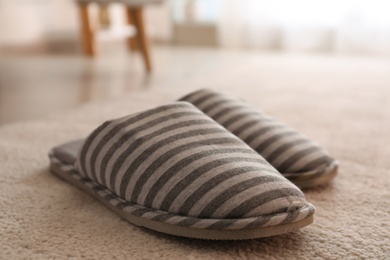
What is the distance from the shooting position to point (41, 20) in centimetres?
245

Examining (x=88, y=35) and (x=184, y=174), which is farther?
(x=88, y=35)

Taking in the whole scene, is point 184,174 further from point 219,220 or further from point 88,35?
point 88,35

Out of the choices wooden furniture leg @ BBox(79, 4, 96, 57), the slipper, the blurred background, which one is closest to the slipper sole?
the slipper

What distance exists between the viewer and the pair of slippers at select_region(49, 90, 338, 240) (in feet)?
1.96

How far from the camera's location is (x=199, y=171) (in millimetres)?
634

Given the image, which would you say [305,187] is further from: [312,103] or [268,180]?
[312,103]

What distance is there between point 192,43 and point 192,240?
2.14 m

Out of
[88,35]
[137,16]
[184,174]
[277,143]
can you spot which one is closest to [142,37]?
[137,16]

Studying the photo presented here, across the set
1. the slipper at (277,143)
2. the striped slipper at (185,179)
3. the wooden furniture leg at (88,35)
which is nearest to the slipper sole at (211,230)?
the striped slipper at (185,179)

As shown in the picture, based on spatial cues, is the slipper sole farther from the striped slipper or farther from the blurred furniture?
the blurred furniture

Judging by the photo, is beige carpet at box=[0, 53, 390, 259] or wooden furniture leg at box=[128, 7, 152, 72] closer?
beige carpet at box=[0, 53, 390, 259]

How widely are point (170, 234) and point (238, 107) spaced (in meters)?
0.31

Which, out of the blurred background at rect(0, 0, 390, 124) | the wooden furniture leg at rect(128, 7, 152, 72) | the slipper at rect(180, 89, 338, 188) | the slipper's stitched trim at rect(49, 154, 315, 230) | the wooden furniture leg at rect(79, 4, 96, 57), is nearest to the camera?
the slipper's stitched trim at rect(49, 154, 315, 230)

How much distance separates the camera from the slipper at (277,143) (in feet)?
2.56
